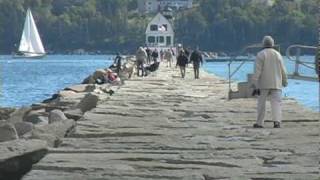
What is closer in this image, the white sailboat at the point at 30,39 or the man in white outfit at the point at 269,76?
the man in white outfit at the point at 269,76

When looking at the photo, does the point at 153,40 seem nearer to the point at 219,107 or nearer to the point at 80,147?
the point at 219,107

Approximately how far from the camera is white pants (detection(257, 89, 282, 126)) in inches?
440

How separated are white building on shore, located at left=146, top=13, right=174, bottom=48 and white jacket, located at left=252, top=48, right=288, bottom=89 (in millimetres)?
52618

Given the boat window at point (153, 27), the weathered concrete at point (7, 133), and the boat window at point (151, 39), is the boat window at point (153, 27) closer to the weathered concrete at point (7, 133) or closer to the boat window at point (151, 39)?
the boat window at point (151, 39)

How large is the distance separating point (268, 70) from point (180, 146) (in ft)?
9.72

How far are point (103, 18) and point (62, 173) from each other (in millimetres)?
131009

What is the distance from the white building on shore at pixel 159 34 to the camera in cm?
6494

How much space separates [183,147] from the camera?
8789mm

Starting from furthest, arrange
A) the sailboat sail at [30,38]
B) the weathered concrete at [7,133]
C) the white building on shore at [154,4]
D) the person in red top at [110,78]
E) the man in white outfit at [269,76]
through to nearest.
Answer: the white building on shore at [154,4] < the sailboat sail at [30,38] < the person in red top at [110,78] < the man in white outfit at [269,76] < the weathered concrete at [7,133]

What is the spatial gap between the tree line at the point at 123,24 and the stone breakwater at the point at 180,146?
182ft

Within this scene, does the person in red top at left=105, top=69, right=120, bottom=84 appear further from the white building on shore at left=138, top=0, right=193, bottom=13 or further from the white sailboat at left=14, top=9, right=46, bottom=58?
the white building on shore at left=138, top=0, right=193, bottom=13

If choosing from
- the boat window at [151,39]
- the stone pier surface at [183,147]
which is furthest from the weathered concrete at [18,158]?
the boat window at [151,39]

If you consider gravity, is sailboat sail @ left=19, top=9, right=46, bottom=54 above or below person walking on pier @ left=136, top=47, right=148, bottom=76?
below

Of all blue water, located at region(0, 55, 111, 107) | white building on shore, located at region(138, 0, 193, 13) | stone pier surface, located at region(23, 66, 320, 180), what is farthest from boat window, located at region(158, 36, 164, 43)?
white building on shore, located at region(138, 0, 193, 13)
